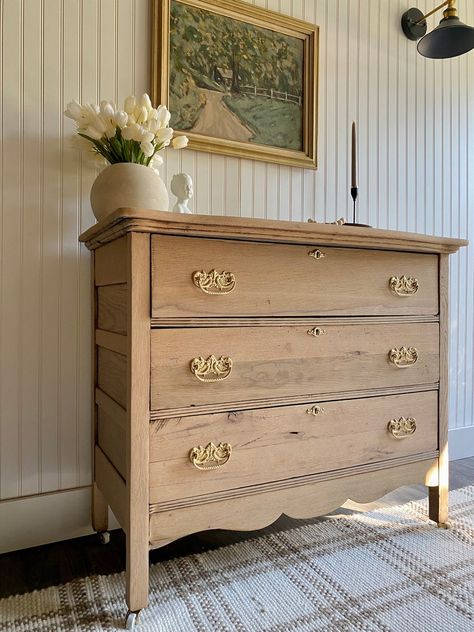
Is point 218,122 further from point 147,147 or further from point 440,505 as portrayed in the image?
point 440,505

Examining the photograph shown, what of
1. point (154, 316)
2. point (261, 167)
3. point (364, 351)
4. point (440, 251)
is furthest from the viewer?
point (261, 167)

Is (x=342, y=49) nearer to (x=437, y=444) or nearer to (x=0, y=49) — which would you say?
(x=0, y=49)

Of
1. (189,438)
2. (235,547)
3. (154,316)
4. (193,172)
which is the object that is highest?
(193,172)

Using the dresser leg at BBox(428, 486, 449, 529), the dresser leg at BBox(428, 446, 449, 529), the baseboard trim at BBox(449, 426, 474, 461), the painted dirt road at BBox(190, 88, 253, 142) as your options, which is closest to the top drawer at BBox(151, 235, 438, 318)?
the dresser leg at BBox(428, 446, 449, 529)

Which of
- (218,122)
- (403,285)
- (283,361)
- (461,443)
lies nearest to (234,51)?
(218,122)

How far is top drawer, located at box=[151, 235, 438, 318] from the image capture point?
1.10 metres

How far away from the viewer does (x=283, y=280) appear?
1.23 m

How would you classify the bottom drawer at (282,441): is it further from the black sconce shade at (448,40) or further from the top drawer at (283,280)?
the black sconce shade at (448,40)

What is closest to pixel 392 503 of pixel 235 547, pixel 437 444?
pixel 437 444

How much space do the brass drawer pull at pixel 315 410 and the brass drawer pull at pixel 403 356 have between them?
0.29m

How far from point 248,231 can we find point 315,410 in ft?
1.74

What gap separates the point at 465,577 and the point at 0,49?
6.63ft

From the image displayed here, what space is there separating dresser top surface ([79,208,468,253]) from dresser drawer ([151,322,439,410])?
235 mm

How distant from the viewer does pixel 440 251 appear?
1.51 meters
